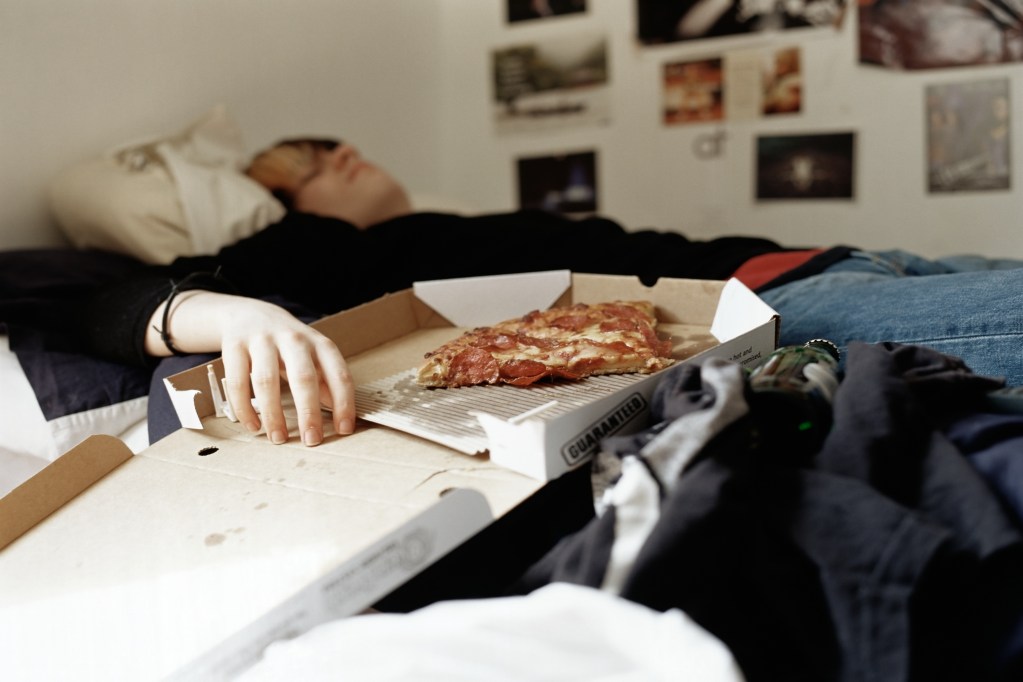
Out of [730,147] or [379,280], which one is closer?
[379,280]

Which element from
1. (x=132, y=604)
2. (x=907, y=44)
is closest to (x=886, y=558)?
(x=132, y=604)

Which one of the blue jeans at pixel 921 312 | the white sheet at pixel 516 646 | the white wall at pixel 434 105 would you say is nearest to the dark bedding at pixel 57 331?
the white wall at pixel 434 105

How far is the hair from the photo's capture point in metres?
1.54

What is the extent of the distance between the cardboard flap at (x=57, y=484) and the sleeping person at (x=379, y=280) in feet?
0.37

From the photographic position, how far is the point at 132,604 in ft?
1.73

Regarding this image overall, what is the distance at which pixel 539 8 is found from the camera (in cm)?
212

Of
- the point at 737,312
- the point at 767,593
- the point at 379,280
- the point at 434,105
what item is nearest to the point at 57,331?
the point at 379,280

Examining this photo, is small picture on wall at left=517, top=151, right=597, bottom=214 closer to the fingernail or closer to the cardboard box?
the cardboard box

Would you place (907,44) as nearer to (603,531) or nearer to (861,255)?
(861,255)

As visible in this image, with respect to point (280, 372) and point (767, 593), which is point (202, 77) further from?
point (767, 593)

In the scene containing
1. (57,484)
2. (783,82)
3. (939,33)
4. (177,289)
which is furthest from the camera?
(783,82)

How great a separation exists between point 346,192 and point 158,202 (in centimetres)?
34

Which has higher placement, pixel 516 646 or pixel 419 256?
pixel 419 256

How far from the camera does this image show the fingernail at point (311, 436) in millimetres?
674
